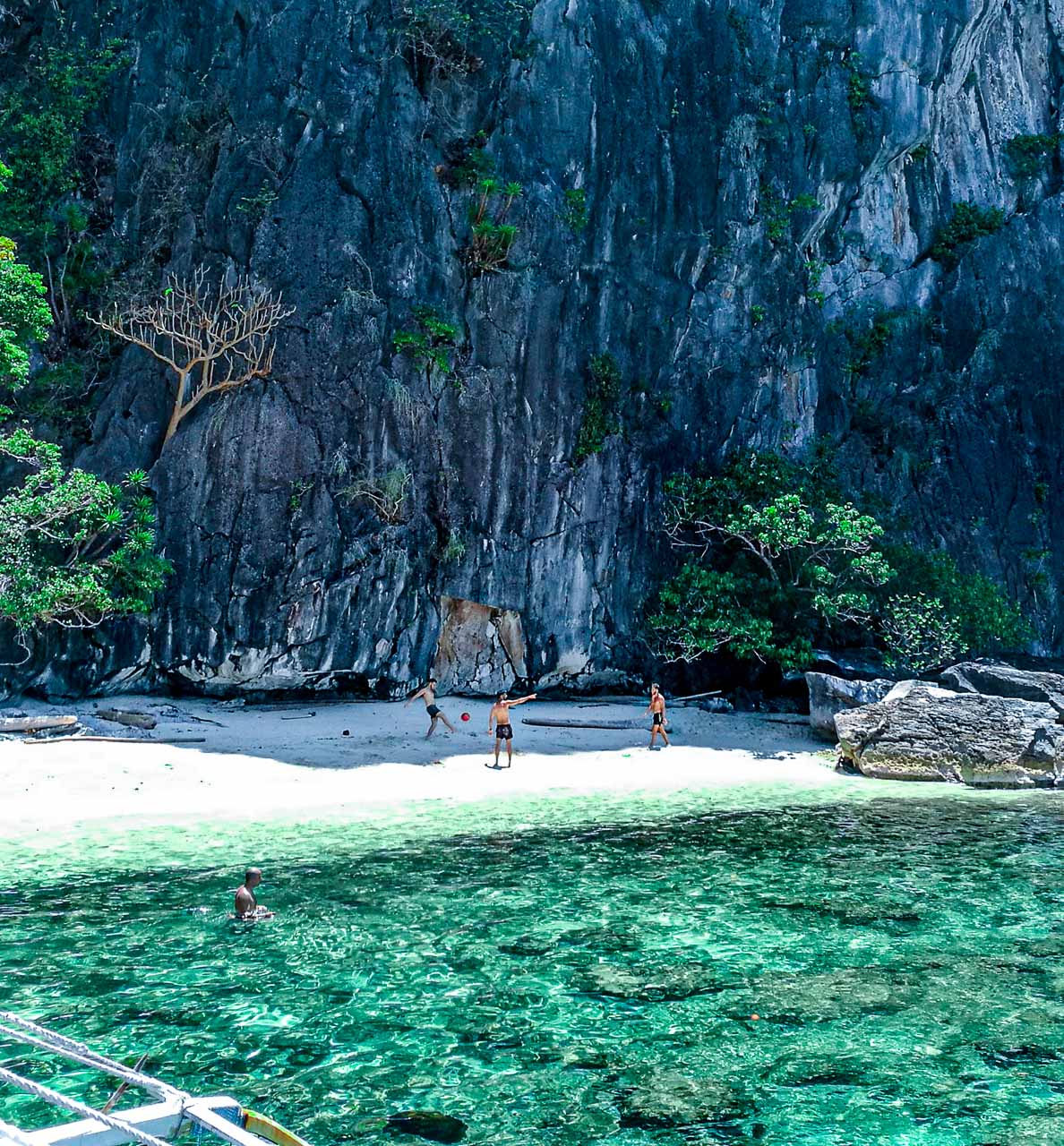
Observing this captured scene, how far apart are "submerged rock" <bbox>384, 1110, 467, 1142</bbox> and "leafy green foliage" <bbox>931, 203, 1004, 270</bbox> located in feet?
121

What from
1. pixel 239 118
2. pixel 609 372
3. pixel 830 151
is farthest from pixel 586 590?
pixel 830 151

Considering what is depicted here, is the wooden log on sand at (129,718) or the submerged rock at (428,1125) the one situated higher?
the wooden log on sand at (129,718)

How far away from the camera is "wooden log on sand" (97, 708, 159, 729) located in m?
19.3

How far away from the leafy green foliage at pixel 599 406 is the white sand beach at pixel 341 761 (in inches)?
278

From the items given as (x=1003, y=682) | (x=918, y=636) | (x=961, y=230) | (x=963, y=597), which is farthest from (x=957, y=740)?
(x=961, y=230)

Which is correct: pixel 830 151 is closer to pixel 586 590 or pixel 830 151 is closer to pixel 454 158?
pixel 454 158

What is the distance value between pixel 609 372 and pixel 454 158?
279 inches

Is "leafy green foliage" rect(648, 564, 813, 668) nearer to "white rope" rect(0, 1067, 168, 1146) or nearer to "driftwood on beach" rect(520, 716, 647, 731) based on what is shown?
"driftwood on beach" rect(520, 716, 647, 731)

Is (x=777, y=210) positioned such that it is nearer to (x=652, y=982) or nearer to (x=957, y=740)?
(x=957, y=740)

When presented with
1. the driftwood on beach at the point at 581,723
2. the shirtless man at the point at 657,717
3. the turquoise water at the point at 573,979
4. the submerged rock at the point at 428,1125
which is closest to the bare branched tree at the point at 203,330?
the driftwood on beach at the point at 581,723

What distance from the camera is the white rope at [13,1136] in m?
3.90

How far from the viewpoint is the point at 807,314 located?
105ft

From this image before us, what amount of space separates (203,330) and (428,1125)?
2155 cm

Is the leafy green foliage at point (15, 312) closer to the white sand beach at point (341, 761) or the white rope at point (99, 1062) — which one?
the white sand beach at point (341, 761)
